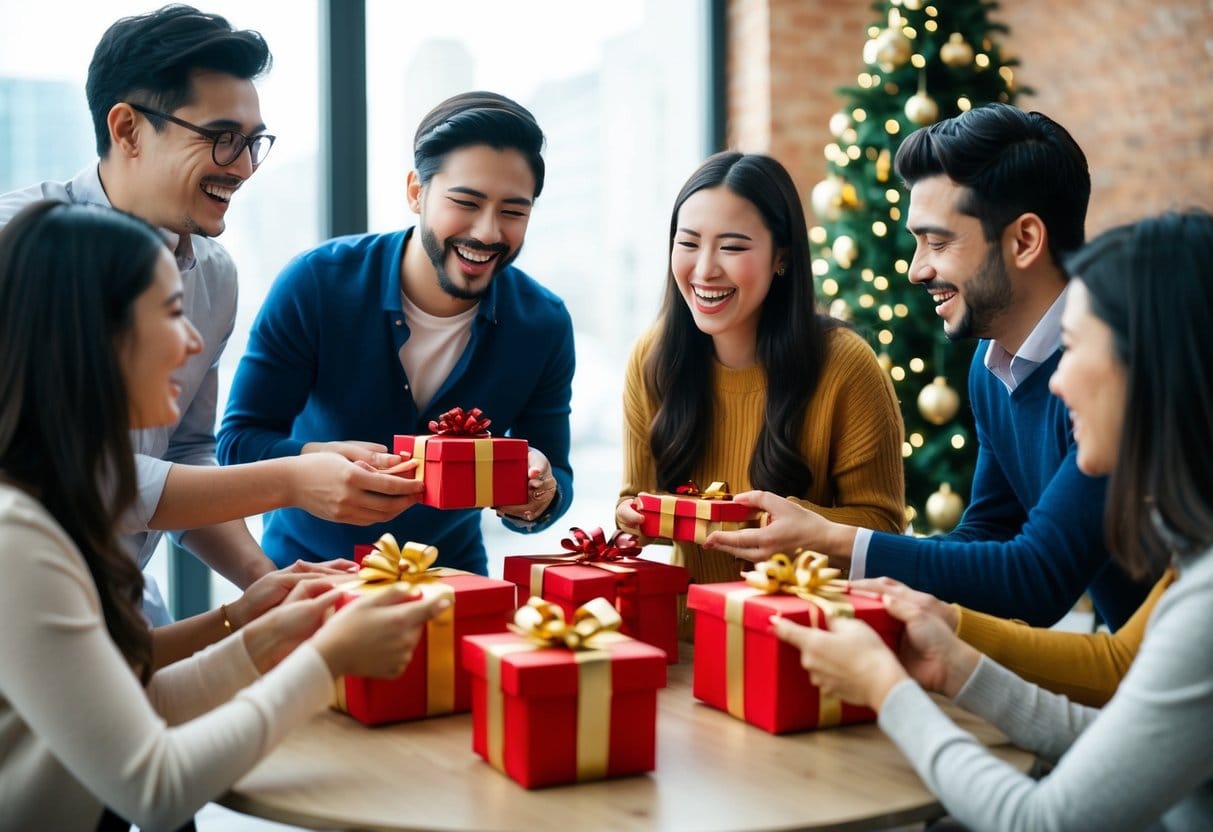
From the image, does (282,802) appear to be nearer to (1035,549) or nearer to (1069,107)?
(1035,549)

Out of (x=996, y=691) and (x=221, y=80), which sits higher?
(x=221, y=80)

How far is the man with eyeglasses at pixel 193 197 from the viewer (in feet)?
6.51

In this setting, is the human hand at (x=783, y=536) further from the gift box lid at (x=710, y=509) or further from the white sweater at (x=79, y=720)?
the white sweater at (x=79, y=720)

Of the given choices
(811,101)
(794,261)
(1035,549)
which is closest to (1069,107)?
(811,101)

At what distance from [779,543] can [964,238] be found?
28.2 inches

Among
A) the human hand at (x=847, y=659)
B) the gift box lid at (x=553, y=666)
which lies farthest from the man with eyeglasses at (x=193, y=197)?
the human hand at (x=847, y=659)

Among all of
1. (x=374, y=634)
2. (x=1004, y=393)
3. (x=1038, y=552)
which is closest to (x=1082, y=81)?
(x=1004, y=393)

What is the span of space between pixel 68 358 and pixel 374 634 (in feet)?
1.66

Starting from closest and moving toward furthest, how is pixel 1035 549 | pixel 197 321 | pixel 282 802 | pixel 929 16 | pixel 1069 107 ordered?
pixel 282 802
pixel 1035 549
pixel 197 321
pixel 929 16
pixel 1069 107

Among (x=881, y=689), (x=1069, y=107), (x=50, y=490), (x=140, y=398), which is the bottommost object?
(x=881, y=689)

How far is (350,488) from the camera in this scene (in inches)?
77.7

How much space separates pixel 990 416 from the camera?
2.22 metres

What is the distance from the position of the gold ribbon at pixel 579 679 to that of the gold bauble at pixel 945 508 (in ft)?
10.2

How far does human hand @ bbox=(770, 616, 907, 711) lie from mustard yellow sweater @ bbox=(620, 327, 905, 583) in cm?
73
